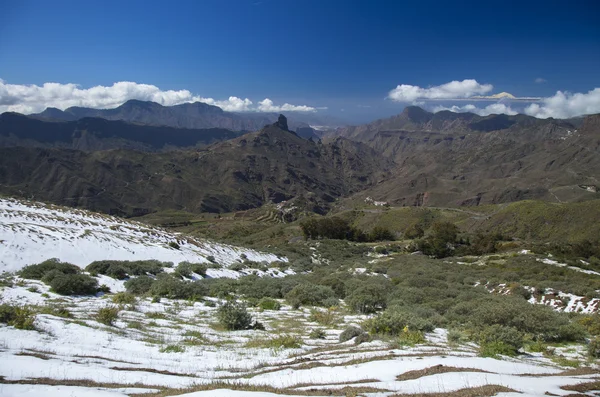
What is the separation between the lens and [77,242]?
24203 mm

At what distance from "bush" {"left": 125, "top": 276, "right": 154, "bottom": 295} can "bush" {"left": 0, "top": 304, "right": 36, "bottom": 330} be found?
761 cm

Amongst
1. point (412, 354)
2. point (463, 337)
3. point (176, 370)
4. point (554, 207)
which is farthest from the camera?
point (554, 207)

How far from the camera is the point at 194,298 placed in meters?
15.8

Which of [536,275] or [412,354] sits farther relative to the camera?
[536,275]

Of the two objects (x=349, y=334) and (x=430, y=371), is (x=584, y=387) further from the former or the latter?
(x=349, y=334)

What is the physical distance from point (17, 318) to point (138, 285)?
27.9 feet

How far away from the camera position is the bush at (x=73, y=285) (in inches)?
538

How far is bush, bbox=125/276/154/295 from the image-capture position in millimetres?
16375

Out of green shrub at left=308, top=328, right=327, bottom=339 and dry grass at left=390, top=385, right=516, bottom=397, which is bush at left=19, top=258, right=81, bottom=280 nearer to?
green shrub at left=308, top=328, right=327, bottom=339

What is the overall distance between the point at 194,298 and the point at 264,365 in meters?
8.81

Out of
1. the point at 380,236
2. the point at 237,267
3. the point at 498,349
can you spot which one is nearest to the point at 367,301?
the point at 498,349

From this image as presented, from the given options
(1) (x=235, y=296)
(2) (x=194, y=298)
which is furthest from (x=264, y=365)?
(1) (x=235, y=296)

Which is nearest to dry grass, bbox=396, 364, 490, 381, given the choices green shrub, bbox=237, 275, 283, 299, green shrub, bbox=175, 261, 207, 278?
green shrub, bbox=237, 275, 283, 299

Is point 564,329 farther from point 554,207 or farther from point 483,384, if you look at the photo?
point 554,207
